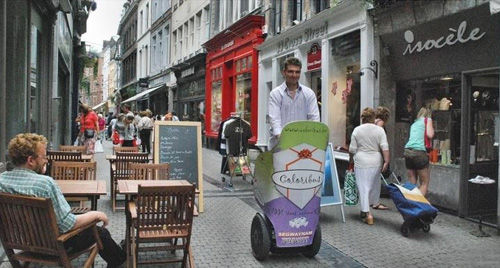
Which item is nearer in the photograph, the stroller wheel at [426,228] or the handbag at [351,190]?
the stroller wheel at [426,228]

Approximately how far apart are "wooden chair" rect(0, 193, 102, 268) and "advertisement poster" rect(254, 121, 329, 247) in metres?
2.01

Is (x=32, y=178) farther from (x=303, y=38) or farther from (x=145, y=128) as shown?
(x=145, y=128)

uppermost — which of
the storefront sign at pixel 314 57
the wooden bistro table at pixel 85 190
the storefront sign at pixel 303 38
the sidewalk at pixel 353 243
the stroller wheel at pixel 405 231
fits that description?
the storefront sign at pixel 303 38

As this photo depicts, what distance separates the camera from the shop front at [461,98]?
690 cm

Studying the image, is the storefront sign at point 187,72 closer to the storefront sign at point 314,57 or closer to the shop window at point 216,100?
the shop window at point 216,100

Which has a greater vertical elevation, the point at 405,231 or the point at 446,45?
the point at 446,45

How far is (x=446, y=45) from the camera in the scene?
296 inches

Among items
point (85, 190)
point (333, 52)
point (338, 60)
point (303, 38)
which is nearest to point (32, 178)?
point (85, 190)

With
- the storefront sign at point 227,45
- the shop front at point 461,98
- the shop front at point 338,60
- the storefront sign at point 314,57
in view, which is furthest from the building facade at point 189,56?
the shop front at point 461,98

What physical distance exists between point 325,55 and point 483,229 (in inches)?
245

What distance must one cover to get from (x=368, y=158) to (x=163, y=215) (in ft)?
11.9

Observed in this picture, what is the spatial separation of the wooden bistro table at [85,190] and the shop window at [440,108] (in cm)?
558

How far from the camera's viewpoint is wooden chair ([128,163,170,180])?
19.5 feet

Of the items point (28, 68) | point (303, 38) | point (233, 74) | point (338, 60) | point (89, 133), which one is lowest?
point (89, 133)
